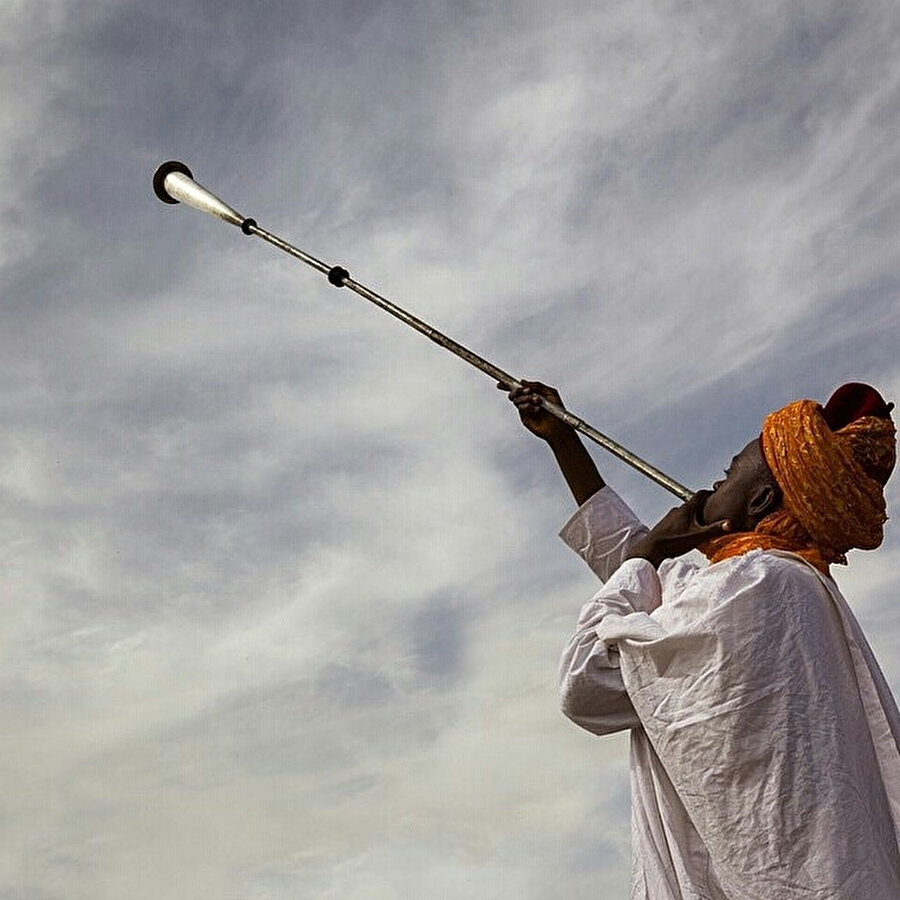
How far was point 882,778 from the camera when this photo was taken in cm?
475

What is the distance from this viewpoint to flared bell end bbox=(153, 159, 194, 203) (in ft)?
28.1

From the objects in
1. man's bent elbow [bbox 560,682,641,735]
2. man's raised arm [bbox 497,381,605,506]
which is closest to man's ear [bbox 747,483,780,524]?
man's bent elbow [bbox 560,682,641,735]

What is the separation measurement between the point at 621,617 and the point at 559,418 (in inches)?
59.5

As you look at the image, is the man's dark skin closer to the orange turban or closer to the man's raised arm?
the orange turban

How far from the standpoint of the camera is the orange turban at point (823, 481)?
5016 mm

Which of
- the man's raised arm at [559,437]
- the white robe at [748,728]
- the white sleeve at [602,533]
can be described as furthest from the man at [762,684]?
the man's raised arm at [559,437]

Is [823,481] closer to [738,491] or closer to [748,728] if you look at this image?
[738,491]

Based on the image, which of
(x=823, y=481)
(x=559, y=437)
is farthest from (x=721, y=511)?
(x=559, y=437)

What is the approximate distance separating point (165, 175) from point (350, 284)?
71.2 inches

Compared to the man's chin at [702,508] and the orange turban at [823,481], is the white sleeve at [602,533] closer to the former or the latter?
the man's chin at [702,508]

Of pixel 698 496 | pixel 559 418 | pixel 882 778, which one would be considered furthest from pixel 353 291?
pixel 882 778

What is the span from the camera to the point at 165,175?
28.1ft

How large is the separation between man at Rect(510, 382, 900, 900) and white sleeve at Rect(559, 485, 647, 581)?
0.79 m

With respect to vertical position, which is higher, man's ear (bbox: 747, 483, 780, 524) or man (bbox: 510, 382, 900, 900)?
man's ear (bbox: 747, 483, 780, 524)
